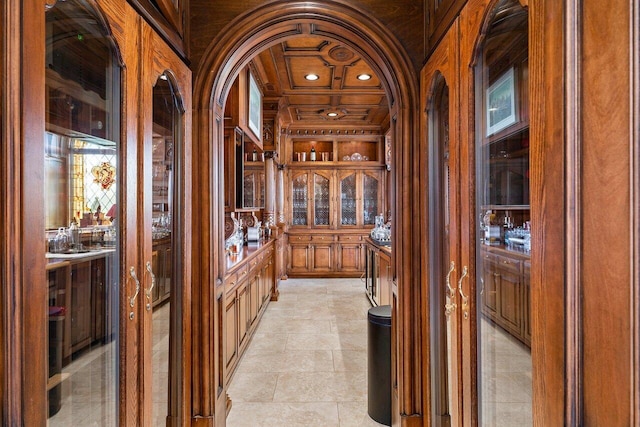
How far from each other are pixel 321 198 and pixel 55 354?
269 inches

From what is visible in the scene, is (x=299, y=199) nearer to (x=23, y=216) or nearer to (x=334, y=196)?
(x=334, y=196)

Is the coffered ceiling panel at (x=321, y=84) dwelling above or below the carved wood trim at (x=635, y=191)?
above

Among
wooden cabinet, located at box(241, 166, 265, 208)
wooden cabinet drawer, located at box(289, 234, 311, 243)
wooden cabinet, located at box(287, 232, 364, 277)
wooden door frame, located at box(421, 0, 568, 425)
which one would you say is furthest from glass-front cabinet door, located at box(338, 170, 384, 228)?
wooden door frame, located at box(421, 0, 568, 425)

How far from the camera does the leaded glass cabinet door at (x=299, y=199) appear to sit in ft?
25.3

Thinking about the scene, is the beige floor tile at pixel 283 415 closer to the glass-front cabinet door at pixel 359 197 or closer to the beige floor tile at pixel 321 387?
the beige floor tile at pixel 321 387

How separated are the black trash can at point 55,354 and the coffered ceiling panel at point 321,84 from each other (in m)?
2.70

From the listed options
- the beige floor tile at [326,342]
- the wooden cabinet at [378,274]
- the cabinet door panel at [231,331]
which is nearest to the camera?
the cabinet door panel at [231,331]

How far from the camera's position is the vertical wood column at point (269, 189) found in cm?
588

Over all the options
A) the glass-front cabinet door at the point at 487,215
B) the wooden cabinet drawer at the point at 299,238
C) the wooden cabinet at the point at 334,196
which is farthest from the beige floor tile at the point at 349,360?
the wooden cabinet at the point at 334,196

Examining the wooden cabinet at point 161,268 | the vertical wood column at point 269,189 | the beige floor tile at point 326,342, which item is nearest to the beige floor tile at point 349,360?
the beige floor tile at point 326,342

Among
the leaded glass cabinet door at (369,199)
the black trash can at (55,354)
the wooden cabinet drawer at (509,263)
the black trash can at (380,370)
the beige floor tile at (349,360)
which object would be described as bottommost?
the beige floor tile at (349,360)

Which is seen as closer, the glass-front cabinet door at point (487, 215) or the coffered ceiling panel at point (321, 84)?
the glass-front cabinet door at point (487, 215)

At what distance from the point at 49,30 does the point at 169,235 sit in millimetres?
977

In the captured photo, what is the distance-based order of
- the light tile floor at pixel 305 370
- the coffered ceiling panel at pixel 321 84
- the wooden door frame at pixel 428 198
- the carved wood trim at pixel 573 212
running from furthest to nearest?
the coffered ceiling panel at pixel 321 84 < the light tile floor at pixel 305 370 < the wooden door frame at pixel 428 198 < the carved wood trim at pixel 573 212
